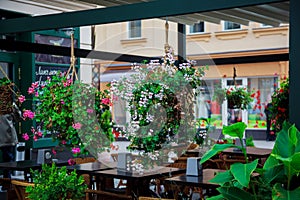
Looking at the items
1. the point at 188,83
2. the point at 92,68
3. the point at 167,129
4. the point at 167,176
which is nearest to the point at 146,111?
the point at 167,129

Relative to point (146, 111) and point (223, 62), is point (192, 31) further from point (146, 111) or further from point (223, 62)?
point (146, 111)

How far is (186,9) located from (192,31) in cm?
1552

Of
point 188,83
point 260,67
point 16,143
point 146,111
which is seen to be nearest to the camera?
point 146,111

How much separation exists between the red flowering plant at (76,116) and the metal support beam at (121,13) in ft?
2.37

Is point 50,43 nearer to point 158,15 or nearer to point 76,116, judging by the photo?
point 76,116

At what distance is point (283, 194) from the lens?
288cm

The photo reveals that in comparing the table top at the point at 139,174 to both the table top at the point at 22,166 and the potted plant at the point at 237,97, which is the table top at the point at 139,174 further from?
the potted plant at the point at 237,97

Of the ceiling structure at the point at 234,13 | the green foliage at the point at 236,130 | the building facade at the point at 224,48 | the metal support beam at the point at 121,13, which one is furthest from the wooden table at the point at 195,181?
the building facade at the point at 224,48

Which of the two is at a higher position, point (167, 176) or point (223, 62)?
point (223, 62)

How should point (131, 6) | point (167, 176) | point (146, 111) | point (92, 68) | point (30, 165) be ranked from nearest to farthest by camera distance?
point (131, 6) → point (146, 111) → point (167, 176) → point (30, 165) → point (92, 68)

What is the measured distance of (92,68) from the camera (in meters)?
11.2

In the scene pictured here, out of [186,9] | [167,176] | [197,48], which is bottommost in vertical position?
[167,176]

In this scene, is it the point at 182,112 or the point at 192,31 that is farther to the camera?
the point at 192,31

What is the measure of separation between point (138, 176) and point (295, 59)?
7.51ft
